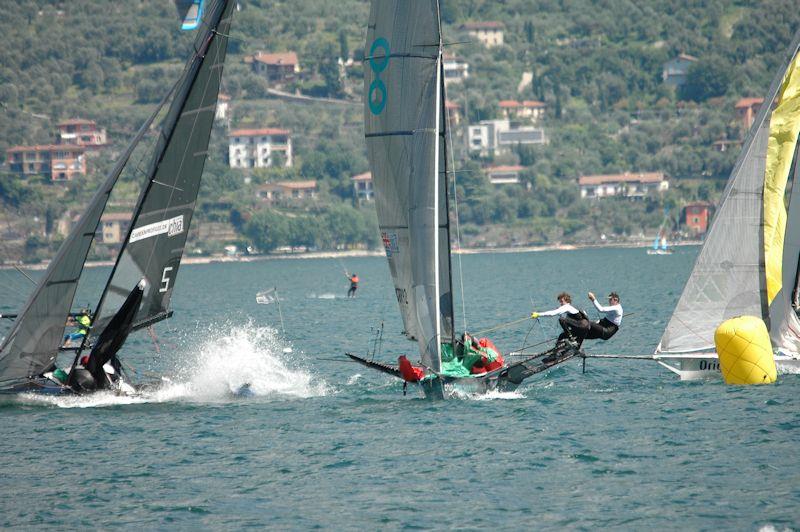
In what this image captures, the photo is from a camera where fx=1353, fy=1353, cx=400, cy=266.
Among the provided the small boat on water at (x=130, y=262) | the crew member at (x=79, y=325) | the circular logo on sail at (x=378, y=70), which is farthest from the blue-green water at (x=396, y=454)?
the circular logo on sail at (x=378, y=70)

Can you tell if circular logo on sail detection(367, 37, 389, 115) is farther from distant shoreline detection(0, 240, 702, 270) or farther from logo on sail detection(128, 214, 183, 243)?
distant shoreline detection(0, 240, 702, 270)

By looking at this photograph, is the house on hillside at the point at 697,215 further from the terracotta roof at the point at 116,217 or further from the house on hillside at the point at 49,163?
the house on hillside at the point at 49,163

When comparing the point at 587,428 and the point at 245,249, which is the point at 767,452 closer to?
the point at 587,428

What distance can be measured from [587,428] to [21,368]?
35.1ft

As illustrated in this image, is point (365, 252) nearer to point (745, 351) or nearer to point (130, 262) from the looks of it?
point (130, 262)

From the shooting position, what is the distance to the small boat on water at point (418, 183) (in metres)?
24.0

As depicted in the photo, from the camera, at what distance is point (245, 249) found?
594 ft

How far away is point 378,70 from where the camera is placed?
2470 cm

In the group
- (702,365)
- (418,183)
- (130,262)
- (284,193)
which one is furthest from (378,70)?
(284,193)

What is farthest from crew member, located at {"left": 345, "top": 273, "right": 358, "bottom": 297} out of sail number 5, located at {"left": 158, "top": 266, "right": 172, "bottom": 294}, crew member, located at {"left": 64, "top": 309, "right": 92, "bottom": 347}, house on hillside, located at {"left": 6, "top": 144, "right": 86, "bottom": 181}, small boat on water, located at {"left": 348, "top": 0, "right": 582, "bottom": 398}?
house on hillside, located at {"left": 6, "top": 144, "right": 86, "bottom": 181}

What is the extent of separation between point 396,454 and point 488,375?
4.16m

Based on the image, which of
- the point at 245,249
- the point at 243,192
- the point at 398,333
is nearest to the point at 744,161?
the point at 398,333

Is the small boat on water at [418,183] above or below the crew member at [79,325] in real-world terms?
above

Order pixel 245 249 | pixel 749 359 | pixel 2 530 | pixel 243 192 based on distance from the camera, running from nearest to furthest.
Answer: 1. pixel 2 530
2. pixel 749 359
3. pixel 245 249
4. pixel 243 192
